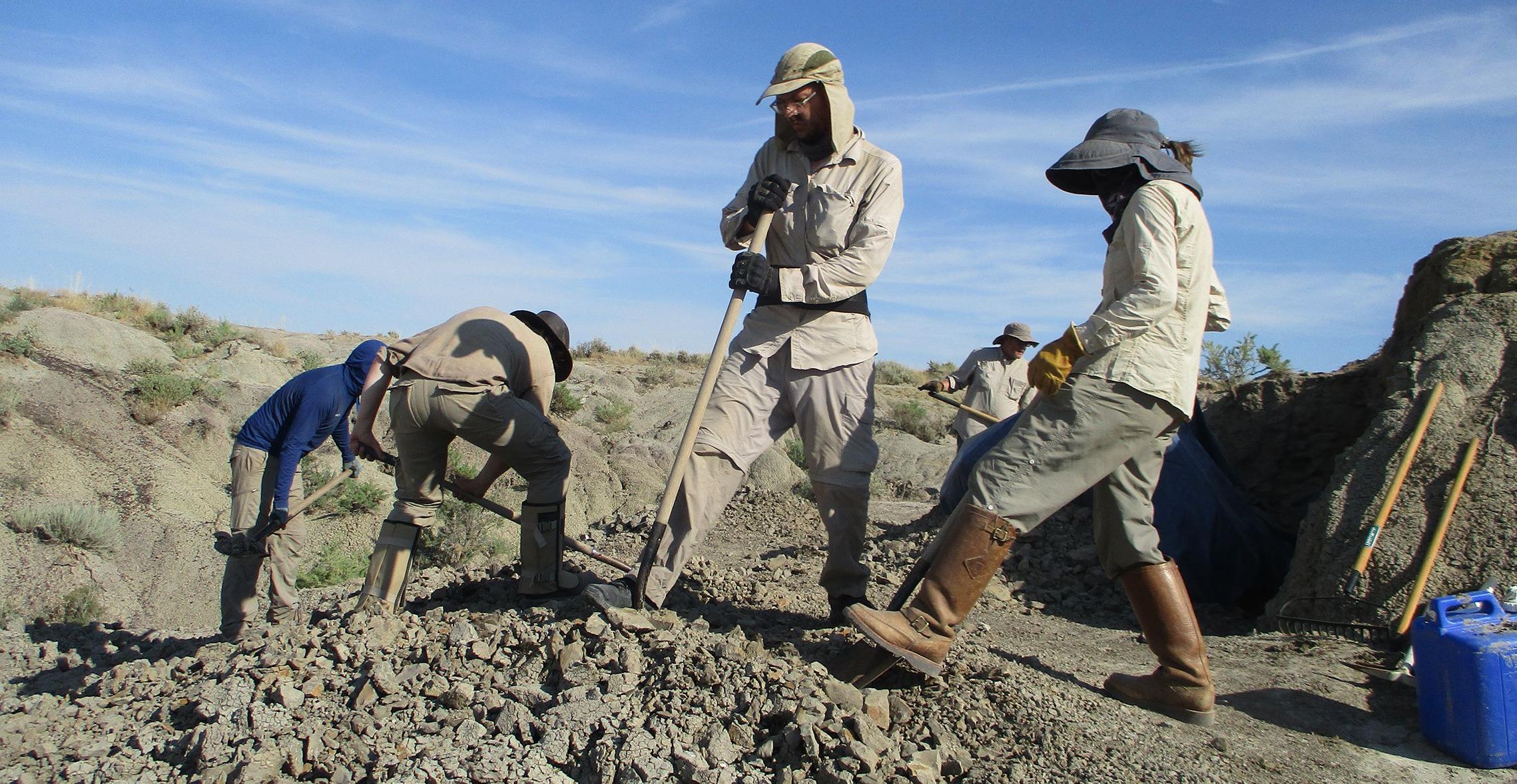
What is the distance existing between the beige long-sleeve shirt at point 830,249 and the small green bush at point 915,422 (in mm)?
12233

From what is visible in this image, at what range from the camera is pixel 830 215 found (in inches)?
155

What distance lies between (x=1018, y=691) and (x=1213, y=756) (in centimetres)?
60

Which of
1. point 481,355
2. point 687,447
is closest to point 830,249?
point 687,447

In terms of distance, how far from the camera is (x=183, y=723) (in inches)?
140

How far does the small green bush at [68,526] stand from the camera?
8227 millimetres

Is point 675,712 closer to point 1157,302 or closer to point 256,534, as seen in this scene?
point 1157,302

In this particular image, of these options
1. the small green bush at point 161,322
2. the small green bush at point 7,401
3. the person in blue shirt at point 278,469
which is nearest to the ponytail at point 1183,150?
the person in blue shirt at point 278,469

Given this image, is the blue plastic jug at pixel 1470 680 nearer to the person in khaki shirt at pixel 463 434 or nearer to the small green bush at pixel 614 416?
the person in khaki shirt at pixel 463 434

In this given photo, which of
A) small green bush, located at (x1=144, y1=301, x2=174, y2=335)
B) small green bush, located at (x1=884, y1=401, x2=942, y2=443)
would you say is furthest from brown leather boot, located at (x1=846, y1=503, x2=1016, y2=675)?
small green bush, located at (x1=144, y1=301, x2=174, y2=335)

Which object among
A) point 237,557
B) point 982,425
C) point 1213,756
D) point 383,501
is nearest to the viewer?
point 1213,756

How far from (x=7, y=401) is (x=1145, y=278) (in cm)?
1103

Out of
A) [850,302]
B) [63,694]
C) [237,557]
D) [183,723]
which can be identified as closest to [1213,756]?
[850,302]

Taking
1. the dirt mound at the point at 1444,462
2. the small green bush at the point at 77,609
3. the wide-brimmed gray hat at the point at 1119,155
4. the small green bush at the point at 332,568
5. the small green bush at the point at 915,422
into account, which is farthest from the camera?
the small green bush at the point at 915,422

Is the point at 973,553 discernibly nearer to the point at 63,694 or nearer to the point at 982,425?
the point at 63,694
